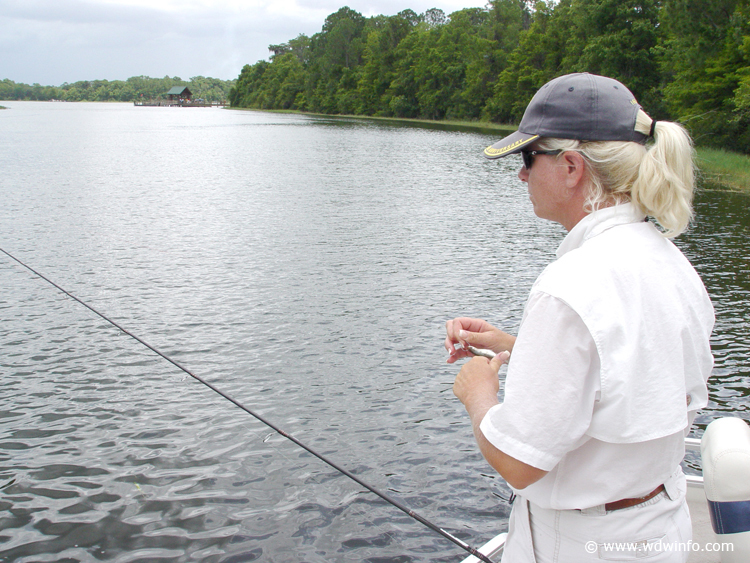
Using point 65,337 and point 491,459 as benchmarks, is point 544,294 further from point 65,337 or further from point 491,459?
point 65,337

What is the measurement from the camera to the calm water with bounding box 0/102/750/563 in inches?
220

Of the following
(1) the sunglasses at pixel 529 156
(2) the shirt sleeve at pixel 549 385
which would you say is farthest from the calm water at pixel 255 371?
(1) the sunglasses at pixel 529 156

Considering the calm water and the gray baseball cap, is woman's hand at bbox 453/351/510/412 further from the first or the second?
the calm water

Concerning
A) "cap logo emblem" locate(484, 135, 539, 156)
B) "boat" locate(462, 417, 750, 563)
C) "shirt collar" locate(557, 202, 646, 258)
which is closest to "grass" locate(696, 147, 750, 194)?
"boat" locate(462, 417, 750, 563)

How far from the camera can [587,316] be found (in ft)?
5.11

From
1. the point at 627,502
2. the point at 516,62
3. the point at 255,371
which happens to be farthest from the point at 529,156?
the point at 516,62

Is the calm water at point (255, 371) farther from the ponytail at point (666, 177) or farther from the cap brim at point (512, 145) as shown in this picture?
the ponytail at point (666, 177)

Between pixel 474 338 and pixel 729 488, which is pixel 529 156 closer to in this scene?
pixel 474 338

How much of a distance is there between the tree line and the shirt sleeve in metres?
26.1

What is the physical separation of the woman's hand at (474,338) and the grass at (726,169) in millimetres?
26468

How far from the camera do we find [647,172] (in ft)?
5.82

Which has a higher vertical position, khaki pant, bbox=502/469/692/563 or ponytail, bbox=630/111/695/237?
ponytail, bbox=630/111/695/237

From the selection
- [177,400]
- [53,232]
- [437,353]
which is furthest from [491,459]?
[53,232]

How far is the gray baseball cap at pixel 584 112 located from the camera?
1.80 m
